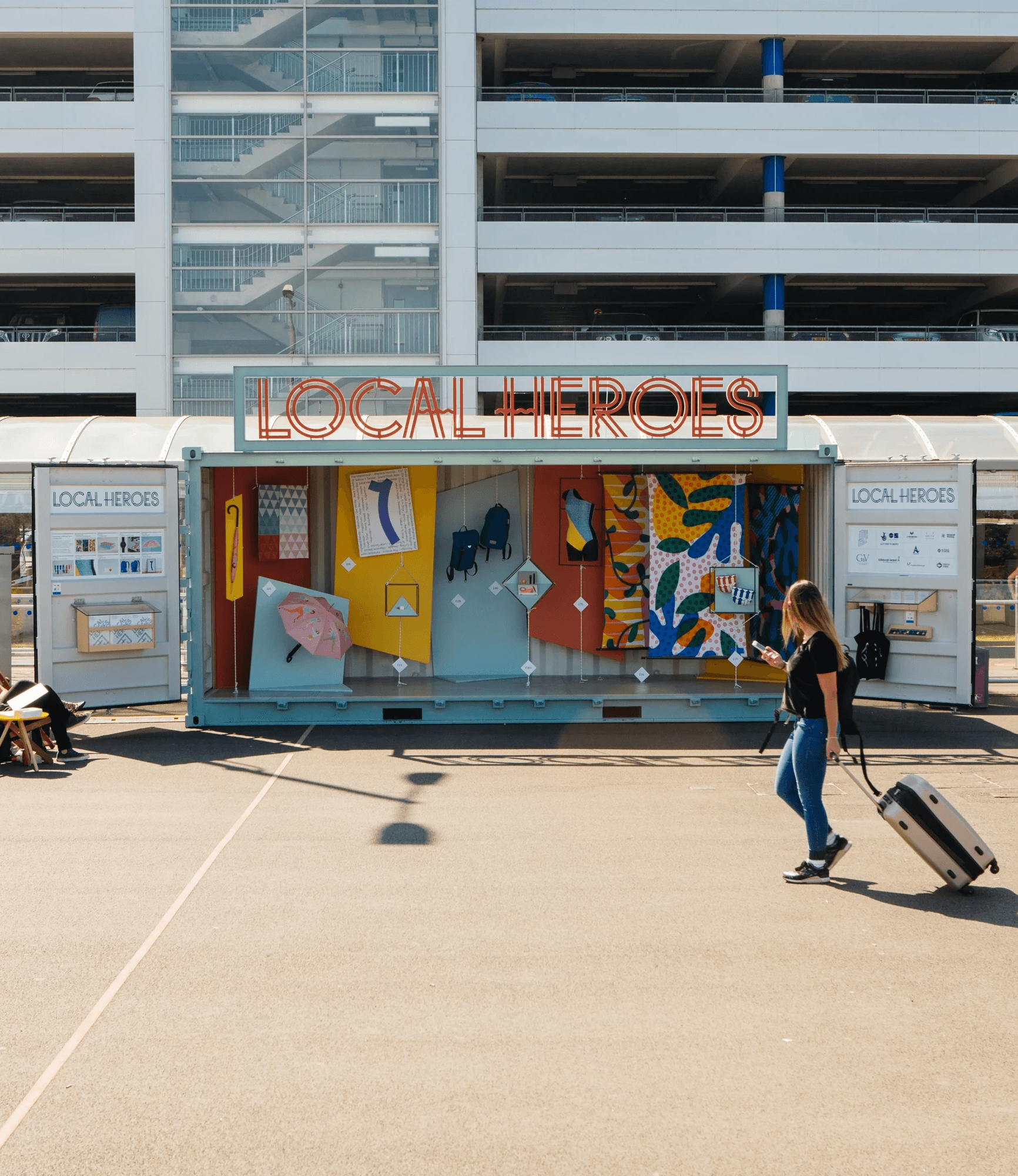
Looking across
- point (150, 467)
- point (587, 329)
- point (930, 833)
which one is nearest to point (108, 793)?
point (150, 467)

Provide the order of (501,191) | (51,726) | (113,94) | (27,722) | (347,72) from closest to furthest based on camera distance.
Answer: (27,722) < (51,726) < (347,72) < (113,94) < (501,191)

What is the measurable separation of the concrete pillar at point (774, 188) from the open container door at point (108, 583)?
27.1m

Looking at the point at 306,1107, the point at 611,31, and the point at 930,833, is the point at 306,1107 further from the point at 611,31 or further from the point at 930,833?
the point at 611,31

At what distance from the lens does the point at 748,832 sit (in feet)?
27.0

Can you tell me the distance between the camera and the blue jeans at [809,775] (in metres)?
6.80

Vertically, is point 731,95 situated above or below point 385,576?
above

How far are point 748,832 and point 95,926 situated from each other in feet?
14.4

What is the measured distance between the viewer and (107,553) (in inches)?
498

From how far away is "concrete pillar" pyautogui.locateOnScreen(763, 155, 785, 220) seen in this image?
3512 centimetres

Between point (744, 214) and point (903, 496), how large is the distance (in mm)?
26455

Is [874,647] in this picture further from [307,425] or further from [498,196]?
[498,196]

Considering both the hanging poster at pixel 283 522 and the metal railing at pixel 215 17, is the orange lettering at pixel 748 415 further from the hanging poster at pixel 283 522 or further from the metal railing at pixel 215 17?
the metal railing at pixel 215 17

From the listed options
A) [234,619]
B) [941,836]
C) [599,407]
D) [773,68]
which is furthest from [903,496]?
[773,68]

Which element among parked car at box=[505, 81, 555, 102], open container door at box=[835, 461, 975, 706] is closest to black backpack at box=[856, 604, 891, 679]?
open container door at box=[835, 461, 975, 706]
